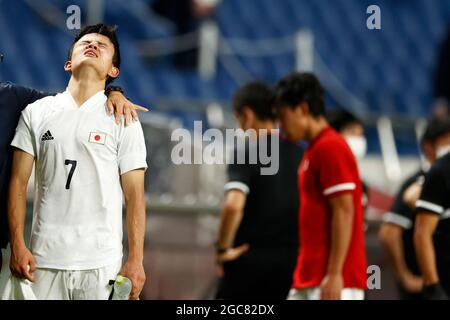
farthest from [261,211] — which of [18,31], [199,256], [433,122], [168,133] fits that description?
[18,31]

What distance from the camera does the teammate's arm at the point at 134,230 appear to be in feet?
8.02

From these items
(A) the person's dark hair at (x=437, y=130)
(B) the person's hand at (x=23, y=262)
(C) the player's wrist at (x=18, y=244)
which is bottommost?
(B) the person's hand at (x=23, y=262)

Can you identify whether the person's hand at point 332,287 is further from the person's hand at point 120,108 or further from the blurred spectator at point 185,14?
the blurred spectator at point 185,14

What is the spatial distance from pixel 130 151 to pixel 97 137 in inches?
4.2

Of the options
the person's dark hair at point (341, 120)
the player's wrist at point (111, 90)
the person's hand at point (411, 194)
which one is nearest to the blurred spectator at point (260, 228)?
the person's hand at point (411, 194)

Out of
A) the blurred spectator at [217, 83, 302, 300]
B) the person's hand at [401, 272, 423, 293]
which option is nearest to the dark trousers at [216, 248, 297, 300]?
the blurred spectator at [217, 83, 302, 300]

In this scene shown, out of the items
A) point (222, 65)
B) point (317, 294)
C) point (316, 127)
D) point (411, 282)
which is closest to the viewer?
point (317, 294)

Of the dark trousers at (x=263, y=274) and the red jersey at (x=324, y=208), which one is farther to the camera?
the dark trousers at (x=263, y=274)

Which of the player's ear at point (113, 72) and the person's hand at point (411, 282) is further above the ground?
the player's ear at point (113, 72)

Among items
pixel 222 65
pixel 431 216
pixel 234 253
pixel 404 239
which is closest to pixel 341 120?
pixel 404 239

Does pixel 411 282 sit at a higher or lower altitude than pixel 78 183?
higher

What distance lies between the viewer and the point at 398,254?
479cm

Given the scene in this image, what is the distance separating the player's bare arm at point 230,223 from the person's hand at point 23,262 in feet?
5.55

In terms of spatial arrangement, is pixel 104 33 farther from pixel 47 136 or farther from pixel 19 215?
pixel 19 215
